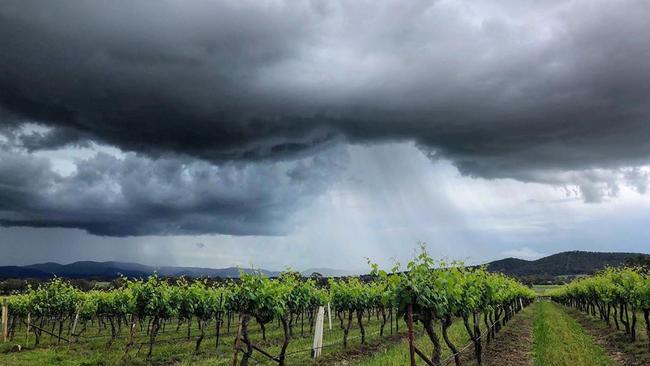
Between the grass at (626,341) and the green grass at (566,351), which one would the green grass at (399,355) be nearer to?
the green grass at (566,351)

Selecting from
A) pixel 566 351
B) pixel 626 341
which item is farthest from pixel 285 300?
pixel 626 341

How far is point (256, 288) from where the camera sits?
2027cm

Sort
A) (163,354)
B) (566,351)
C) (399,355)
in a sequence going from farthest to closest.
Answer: (163,354), (566,351), (399,355)

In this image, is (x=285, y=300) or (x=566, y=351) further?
(x=285, y=300)

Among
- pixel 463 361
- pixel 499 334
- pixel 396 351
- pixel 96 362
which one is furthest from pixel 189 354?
pixel 499 334

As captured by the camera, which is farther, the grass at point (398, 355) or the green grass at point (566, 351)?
the green grass at point (566, 351)

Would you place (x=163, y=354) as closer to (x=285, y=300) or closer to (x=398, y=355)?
(x=285, y=300)

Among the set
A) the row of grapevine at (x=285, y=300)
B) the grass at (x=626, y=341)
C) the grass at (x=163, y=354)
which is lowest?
the grass at (x=163, y=354)

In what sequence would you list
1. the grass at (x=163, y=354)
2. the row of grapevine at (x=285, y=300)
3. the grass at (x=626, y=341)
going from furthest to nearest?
the grass at (x=626, y=341), the grass at (x=163, y=354), the row of grapevine at (x=285, y=300)

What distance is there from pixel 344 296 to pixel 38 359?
61.0 ft

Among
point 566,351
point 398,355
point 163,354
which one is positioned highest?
point 398,355

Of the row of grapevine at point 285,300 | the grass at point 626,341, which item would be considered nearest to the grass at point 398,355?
the row of grapevine at point 285,300

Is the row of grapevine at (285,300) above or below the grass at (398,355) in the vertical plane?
above

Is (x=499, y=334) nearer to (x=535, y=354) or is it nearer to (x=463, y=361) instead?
(x=535, y=354)
